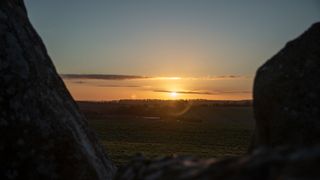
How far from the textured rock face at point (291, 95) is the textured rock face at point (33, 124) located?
107 inches

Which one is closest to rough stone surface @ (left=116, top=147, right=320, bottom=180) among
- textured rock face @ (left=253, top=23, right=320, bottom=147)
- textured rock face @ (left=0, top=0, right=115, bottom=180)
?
textured rock face @ (left=253, top=23, right=320, bottom=147)

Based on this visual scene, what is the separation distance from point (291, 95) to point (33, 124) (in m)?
3.66

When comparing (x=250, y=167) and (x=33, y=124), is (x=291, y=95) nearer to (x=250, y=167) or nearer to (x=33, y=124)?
(x=250, y=167)

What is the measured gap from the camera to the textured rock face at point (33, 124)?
672cm

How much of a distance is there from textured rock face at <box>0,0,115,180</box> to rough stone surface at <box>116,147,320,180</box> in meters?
2.93

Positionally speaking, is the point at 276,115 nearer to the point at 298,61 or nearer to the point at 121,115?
the point at 298,61

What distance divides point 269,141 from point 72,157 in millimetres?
2927

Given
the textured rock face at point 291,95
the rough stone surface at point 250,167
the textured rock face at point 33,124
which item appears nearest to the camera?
the rough stone surface at point 250,167

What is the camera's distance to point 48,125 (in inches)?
271

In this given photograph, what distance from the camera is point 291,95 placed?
590cm

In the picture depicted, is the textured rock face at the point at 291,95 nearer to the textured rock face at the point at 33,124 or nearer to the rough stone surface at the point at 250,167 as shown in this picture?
the rough stone surface at the point at 250,167

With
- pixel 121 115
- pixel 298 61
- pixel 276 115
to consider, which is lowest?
pixel 121 115

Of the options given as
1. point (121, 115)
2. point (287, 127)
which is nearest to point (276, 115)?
point (287, 127)

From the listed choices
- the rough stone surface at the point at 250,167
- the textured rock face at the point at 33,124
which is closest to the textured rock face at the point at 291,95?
the rough stone surface at the point at 250,167
